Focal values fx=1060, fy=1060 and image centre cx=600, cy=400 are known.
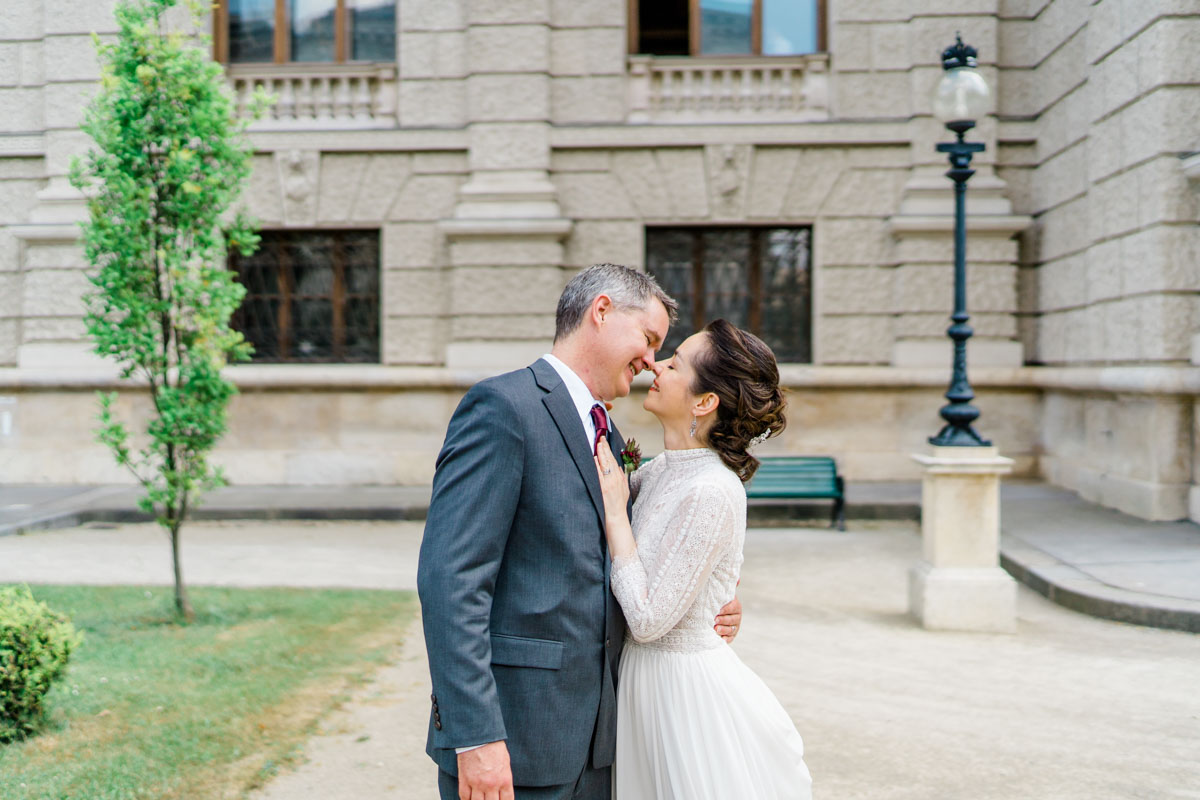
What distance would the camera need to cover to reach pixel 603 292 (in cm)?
261

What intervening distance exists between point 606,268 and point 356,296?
42.0 ft

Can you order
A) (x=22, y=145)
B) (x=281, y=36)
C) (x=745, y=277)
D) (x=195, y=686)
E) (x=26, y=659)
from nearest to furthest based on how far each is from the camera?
(x=26, y=659) < (x=195, y=686) < (x=745, y=277) < (x=22, y=145) < (x=281, y=36)

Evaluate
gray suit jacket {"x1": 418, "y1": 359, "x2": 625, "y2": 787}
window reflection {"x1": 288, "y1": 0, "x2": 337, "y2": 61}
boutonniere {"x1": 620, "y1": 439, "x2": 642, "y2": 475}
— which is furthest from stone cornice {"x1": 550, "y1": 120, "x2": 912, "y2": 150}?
gray suit jacket {"x1": 418, "y1": 359, "x2": 625, "y2": 787}

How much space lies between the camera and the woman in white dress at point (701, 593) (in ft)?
8.61

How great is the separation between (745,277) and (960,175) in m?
6.66

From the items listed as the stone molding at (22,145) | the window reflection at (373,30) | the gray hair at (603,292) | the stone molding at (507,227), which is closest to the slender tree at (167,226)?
the gray hair at (603,292)

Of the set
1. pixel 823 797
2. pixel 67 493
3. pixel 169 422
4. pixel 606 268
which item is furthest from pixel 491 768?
pixel 67 493

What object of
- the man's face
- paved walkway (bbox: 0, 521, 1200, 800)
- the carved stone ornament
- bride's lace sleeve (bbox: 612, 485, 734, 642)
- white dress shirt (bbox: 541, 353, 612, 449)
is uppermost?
the carved stone ornament

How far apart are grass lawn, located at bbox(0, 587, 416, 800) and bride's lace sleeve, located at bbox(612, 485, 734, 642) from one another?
252cm

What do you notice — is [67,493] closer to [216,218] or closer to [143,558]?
[143,558]

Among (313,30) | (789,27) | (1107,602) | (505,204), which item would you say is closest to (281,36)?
(313,30)

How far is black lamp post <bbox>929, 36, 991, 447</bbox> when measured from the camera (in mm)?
7824

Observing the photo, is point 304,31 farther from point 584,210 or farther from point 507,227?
point 584,210

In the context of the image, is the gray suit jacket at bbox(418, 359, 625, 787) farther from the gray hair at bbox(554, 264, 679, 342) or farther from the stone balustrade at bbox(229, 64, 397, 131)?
the stone balustrade at bbox(229, 64, 397, 131)
